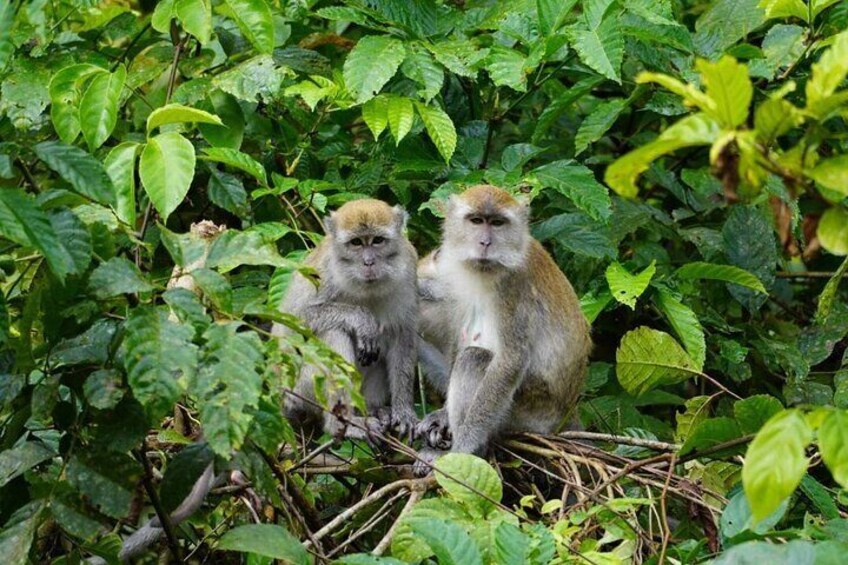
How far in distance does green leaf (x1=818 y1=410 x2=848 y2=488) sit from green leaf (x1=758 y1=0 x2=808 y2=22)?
145 inches

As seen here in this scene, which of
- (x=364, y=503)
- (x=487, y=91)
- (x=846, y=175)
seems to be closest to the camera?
(x=846, y=175)

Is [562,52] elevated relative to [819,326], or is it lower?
elevated

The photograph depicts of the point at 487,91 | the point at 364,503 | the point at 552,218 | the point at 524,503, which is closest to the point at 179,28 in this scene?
the point at 487,91

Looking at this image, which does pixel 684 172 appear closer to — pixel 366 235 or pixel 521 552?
pixel 366 235

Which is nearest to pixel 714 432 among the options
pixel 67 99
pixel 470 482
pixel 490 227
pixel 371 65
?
pixel 470 482

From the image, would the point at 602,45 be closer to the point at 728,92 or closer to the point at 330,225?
the point at 330,225

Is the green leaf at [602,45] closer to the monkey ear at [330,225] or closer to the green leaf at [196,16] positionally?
the monkey ear at [330,225]

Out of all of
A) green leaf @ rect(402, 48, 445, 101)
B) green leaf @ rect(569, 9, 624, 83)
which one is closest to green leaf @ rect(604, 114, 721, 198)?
green leaf @ rect(569, 9, 624, 83)

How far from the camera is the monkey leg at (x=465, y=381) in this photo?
23.3ft

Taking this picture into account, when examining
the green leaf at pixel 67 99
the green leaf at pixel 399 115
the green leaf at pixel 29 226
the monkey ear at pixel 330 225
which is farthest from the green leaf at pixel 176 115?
the monkey ear at pixel 330 225

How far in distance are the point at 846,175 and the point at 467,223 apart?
4.42 meters

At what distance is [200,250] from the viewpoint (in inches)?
175

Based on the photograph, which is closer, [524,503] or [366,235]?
[524,503]

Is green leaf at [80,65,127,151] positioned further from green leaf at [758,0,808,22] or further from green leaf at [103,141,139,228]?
green leaf at [758,0,808,22]
